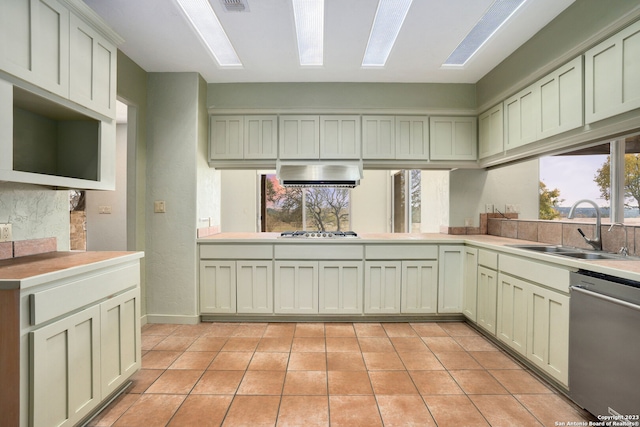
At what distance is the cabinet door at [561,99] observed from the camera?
2.13 meters

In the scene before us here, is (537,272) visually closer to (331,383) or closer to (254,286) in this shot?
(331,383)

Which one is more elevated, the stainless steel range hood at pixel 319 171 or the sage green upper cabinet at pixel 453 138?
the sage green upper cabinet at pixel 453 138

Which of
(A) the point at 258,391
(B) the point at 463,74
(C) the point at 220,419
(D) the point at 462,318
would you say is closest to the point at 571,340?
(D) the point at 462,318

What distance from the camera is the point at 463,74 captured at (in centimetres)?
329

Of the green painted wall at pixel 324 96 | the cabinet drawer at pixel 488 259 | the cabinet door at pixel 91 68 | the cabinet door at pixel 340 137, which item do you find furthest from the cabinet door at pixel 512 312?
the cabinet door at pixel 91 68

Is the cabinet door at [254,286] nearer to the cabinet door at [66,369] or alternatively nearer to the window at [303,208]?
the cabinet door at [66,369]

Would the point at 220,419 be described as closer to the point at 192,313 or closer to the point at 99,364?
the point at 99,364

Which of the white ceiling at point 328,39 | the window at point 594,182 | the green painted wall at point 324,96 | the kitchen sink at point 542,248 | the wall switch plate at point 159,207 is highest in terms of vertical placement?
the white ceiling at point 328,39

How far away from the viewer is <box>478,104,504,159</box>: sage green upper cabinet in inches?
121

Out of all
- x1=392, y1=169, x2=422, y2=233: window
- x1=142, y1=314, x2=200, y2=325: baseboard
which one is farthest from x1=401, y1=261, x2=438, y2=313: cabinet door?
x1=142, y1=314, x2=200, y2=325: baseboard

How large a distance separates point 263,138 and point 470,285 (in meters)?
2.71

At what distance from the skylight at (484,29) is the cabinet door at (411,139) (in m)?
0.67

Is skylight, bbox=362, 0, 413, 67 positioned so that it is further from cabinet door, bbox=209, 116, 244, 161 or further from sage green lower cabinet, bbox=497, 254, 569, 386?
sage green lower cabinet, bbox=497, 254, 569, 386

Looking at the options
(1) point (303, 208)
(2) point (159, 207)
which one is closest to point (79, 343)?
(2) point (159, 207)
